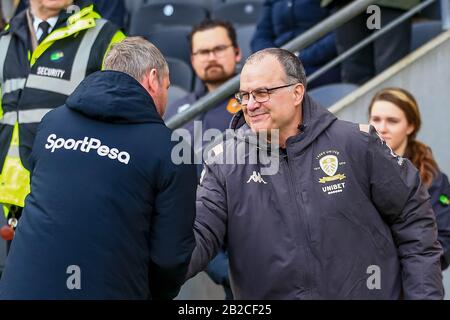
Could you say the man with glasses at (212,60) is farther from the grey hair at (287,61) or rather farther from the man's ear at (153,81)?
the man's ear at (153,81)

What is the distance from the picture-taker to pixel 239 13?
9.24 meters

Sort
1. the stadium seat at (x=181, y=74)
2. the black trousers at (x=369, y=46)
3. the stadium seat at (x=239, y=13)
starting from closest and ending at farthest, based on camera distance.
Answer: the black trousers at (x=369, y=46), the stadium seat at (x=181, y=74), the stadium seat at (x=239, y=13)

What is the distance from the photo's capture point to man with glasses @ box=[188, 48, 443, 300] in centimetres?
407

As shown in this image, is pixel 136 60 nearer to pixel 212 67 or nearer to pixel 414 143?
pixel 414 143

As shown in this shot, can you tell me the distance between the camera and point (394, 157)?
4270 mm

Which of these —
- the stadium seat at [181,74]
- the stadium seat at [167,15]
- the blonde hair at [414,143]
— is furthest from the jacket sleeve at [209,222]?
the stadium seat at [167,15]

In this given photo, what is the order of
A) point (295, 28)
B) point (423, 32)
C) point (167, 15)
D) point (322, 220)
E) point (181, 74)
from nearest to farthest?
point (322, 220) → point (423, 32) → point (295, 28) → point (181, 74) → point (167, 15)

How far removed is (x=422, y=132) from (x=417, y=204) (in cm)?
222

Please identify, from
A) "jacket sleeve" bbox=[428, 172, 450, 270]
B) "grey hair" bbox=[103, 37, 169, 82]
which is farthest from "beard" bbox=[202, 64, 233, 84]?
"grey hair" bbox=[103, 37, 169, 82]

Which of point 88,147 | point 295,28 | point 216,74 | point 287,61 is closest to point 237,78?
point 216,74

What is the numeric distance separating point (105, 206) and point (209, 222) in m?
0.60

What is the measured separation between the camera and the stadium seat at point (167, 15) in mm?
9367

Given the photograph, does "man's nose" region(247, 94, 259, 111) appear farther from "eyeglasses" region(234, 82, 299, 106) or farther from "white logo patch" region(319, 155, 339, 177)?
"white logo patch" region(319, 155, 339, 177)
